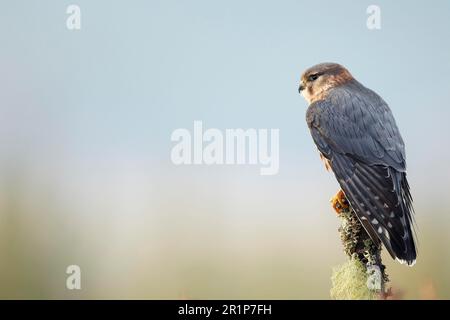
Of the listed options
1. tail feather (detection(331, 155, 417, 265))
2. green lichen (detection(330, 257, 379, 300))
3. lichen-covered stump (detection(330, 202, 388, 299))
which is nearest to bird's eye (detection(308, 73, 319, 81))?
tail feather (detection(331, 155, 417, 265))

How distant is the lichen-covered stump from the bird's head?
115 cm

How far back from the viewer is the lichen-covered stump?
2891 mm

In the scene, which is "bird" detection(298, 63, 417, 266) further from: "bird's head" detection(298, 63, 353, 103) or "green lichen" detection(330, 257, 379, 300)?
"green lichen" detection(330, 257, 379, 300)

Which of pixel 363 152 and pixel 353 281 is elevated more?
pixel 363 152

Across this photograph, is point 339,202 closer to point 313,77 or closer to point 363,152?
point 363,152

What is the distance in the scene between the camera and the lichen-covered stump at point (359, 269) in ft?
9.48

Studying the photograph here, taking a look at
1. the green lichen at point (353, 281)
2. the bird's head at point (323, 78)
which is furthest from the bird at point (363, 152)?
the green lichen at point (353, 281)

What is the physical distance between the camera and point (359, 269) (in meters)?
2.94

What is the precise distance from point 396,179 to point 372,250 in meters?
0.54

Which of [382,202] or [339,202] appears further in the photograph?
[339,202]

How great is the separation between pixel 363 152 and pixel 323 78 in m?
0.72

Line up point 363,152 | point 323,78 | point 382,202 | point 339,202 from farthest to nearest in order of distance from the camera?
point 323,78 → point 363,152 → point 339,202 → point 382,202

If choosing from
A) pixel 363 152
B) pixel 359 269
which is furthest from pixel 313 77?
pixel 359 269
